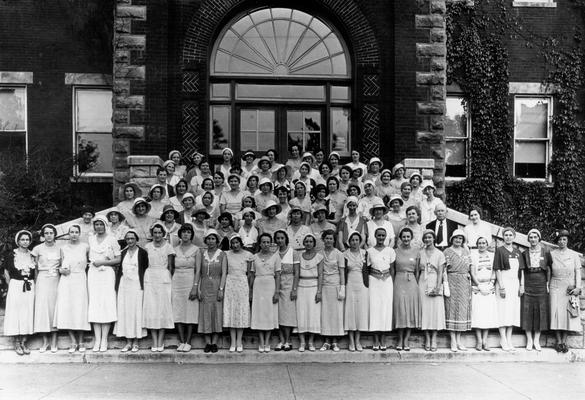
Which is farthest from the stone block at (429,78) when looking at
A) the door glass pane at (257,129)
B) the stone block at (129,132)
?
the stone block at (129,132)

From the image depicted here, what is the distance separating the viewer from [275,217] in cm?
1041

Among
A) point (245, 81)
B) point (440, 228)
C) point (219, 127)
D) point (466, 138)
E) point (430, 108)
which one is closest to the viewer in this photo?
point (440, 228)

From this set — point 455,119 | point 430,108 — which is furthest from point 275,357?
point 455,119

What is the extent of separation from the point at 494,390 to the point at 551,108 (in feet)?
33.0

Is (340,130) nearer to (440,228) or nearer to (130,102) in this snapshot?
(130,102)

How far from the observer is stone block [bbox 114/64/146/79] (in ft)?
43.2

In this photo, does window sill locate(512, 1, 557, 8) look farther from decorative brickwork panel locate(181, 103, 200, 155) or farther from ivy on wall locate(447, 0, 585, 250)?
decorative brickwork panel locate(181, 103, 200, 155)

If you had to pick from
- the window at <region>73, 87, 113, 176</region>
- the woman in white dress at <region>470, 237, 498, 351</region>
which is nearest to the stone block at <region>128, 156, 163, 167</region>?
the window at <region>73, 87, 113, 176</region>

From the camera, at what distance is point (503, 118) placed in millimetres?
15828

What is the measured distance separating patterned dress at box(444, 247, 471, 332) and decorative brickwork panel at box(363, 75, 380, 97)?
193 inches

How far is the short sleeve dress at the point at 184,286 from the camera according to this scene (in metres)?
9.55

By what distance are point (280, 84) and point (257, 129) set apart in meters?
1.05

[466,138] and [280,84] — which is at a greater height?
[280,84]

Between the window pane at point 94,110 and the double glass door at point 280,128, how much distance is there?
10.7ft
